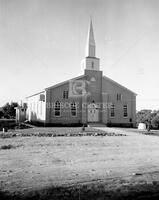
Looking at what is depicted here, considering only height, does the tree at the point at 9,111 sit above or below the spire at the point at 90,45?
below

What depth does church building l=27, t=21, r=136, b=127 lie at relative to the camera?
29.6 m

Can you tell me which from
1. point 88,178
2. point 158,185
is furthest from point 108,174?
point 158,185

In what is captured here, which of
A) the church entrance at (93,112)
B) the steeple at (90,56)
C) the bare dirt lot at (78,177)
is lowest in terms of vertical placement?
the bare dirt lot at (78,177)

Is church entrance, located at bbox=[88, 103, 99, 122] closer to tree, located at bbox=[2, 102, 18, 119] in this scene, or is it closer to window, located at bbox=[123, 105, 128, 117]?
window, located at bbox=[123, 105, 128, 117]

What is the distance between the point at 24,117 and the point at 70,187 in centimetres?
3800

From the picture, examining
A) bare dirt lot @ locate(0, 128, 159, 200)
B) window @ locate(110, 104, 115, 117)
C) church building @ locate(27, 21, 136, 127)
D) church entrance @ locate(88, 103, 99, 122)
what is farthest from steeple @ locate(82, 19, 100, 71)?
bare dirt lot @ locate(0, 128, 159, 200)

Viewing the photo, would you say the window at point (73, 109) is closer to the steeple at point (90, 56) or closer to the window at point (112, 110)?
the window at point (112, 110)

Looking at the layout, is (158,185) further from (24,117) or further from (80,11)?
(24,117)

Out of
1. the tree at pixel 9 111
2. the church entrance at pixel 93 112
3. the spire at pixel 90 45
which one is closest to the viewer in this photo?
the church entrance at pixel 93 112

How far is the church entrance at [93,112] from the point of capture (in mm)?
31223

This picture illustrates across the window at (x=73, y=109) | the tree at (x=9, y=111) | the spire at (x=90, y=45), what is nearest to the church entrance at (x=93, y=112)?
the window at (x=73, y=109)

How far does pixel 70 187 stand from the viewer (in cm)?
546

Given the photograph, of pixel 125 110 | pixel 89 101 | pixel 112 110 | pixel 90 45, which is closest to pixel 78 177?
pixel 89 101

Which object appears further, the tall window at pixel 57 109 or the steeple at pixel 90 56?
the steeple at pixel 90 56
